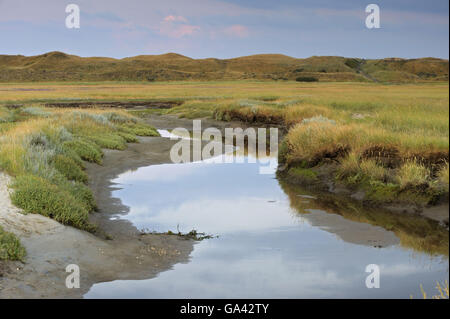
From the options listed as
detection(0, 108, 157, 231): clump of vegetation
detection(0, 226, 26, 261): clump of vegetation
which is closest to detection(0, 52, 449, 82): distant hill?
detection(0, 108, 157, 231): clump of vegetation

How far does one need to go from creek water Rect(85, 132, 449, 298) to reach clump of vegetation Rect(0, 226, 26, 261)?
1.56 m

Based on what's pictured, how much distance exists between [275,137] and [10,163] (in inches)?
806

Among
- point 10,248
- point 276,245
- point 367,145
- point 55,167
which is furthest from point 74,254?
point 55,167

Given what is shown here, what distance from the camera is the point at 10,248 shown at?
27.5ft

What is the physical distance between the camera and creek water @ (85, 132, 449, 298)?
718 centimetres

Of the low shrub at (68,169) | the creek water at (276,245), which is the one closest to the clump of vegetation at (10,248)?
the creek water at (276,245)

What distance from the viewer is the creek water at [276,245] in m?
7.18

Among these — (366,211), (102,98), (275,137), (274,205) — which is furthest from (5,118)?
(102,98)

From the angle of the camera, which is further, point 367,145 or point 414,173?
point 367,145

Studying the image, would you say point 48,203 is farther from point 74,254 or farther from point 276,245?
point 276,245

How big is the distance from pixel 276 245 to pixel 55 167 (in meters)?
8.31

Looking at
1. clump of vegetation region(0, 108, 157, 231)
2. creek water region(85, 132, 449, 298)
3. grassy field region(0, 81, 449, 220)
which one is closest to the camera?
grassy field region(0, 81, 449, 220)

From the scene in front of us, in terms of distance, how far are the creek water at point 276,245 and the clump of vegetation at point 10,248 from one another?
1556 mm

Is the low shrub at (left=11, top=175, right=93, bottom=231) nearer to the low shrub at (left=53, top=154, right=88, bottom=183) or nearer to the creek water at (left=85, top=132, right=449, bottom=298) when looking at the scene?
the creek water at (left=85, top=132, right=449, bottom=298)
